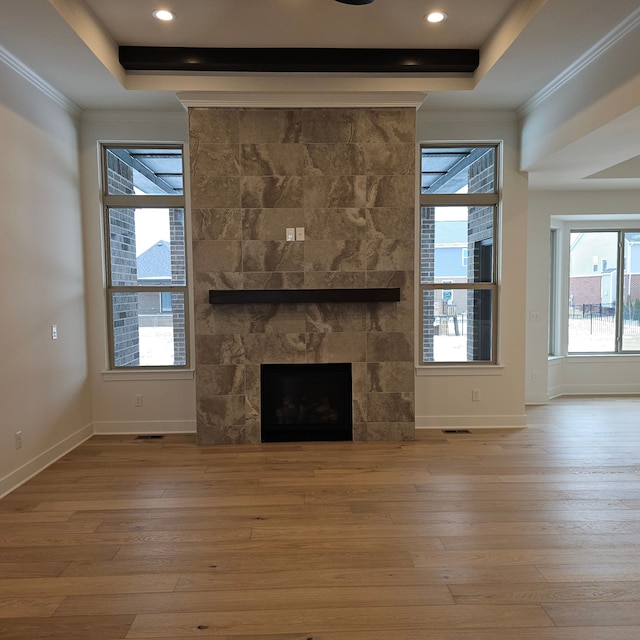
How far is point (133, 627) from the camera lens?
185cm

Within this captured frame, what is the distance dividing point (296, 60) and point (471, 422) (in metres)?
3.69

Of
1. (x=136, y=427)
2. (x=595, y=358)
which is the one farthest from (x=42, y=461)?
(x=595, y=358)

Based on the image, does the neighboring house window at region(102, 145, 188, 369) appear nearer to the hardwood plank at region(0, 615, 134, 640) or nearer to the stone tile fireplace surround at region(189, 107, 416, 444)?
the stone tile fireplace surround at region(189, 107, 416, 444)

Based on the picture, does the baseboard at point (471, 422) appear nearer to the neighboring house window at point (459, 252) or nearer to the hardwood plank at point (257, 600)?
the neighboring house window at point (459, 252)

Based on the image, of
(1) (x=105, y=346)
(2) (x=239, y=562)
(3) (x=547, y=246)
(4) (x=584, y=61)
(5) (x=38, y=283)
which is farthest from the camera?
(3) (x=547, y=246)

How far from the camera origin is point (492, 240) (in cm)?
462

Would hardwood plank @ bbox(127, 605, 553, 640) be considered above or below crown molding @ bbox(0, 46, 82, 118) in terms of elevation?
below

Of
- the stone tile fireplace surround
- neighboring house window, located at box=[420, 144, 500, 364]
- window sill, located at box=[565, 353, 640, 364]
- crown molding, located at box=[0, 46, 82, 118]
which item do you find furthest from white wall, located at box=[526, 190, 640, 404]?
crown molding, located at box=[0, 46, 82, 118]

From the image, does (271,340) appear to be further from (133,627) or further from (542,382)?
(542,382)

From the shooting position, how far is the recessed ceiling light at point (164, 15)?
3.15 metres

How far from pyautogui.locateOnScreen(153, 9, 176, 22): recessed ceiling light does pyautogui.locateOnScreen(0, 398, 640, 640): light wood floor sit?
3.30 metres

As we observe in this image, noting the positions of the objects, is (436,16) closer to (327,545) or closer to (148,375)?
(327,545)

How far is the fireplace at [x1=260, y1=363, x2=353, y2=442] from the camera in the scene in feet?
13.8

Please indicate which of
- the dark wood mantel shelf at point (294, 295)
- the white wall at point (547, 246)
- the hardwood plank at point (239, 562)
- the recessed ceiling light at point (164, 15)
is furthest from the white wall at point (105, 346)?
the white wall at point (547, 246)
